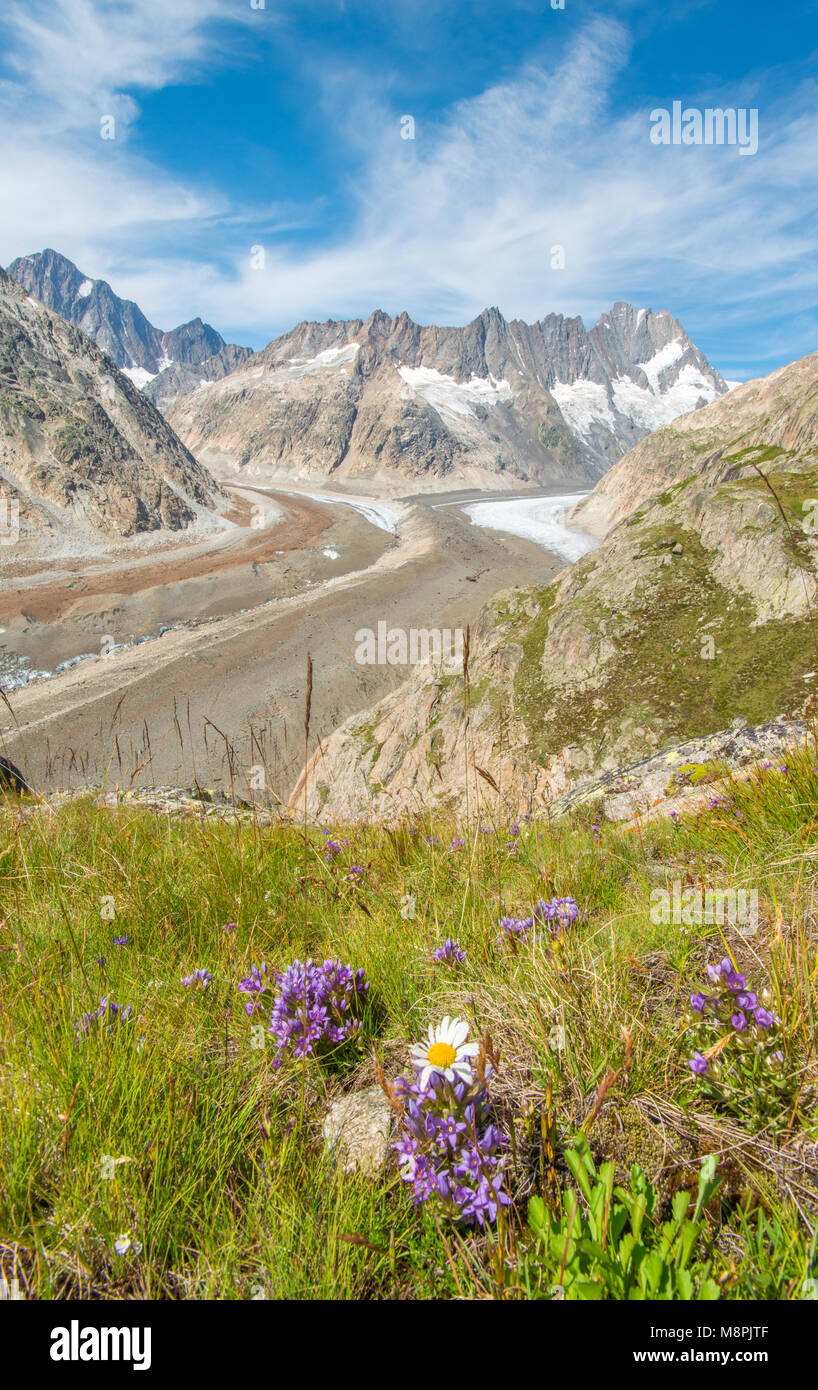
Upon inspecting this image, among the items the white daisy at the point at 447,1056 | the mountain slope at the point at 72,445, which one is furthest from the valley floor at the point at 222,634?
the white daisy at the point at 447,1056

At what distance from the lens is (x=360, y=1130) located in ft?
6.23

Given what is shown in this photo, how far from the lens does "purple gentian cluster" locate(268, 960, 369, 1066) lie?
6.87 feet

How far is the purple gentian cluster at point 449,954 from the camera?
8.04ft

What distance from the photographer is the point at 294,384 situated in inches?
6634

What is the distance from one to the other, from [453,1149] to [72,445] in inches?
3028

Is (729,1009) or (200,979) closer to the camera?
(729,1009)

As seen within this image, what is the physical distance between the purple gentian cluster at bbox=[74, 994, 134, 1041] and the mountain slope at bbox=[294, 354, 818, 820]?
5838mm

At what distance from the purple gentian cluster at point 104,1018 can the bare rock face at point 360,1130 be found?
0.80 m

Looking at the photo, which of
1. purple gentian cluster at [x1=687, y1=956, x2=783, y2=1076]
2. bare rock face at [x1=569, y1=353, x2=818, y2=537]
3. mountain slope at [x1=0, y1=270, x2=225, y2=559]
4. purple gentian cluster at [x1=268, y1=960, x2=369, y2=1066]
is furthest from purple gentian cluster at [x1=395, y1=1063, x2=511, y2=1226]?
mountain slope at [x1=0, y1=270, x2=225, y2=559]

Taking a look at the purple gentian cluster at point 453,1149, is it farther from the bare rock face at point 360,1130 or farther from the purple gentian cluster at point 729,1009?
the purple gentian cluster at point 729,1009

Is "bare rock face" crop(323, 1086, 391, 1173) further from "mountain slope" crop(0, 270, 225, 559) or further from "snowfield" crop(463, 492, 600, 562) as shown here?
"mountain slope" crop(0, 270, 225, 559)

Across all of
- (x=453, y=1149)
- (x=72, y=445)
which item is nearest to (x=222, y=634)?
(x=72, y=445)

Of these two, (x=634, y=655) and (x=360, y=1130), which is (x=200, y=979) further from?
(x=634, y=655)

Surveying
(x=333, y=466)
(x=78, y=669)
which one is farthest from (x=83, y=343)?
(x=333, y=466)
